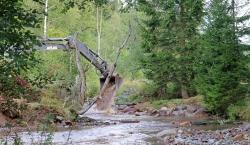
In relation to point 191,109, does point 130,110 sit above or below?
below

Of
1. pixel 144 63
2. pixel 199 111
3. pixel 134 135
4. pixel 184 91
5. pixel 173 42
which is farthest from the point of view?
pixel 144 63

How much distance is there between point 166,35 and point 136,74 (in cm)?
2111

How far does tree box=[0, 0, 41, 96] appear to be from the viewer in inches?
203

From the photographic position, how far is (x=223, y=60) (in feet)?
74.8

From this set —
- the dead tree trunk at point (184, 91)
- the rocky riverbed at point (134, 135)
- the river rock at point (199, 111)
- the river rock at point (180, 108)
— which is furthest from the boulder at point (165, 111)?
the rocky riverbed at point (134, 135)

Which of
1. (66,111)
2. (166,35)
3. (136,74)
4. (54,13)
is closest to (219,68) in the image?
(66,111)

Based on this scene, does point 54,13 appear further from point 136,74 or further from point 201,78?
point 201,78

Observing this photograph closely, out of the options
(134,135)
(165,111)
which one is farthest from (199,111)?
(134,135)

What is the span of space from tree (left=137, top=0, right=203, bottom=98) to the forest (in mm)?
70

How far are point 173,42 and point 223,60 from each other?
10460mm

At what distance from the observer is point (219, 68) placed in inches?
904

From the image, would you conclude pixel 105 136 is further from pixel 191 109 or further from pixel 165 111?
pixel 165 111

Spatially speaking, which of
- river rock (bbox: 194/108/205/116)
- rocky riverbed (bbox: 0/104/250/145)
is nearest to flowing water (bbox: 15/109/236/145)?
rocky riverbed (bbox: 0/104/250/145)

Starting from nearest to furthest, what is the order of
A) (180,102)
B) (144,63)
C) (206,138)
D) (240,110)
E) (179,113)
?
(206,138) < (240,110) < (179,113) < (180,102) < (144,63)
